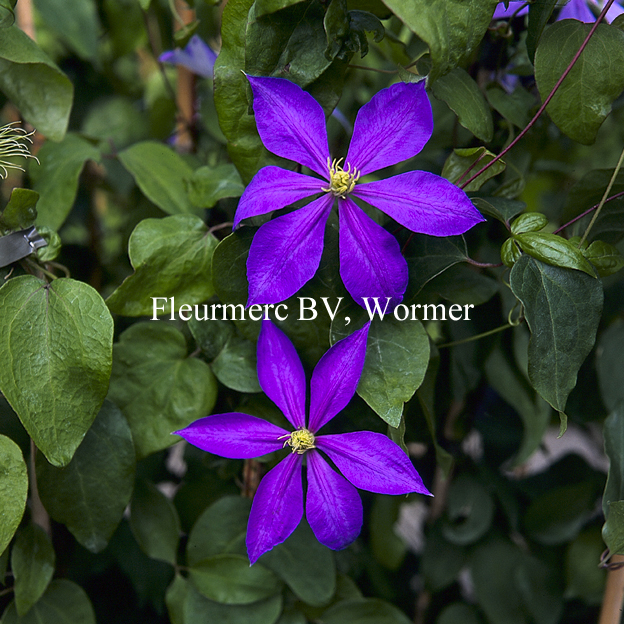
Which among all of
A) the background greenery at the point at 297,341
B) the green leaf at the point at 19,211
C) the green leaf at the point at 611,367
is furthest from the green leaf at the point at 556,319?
the green leaf at the point at 19,211

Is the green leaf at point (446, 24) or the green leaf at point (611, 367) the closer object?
the green leaf at point (446, 24)

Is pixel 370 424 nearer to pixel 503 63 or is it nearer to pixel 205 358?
pixel 205 358

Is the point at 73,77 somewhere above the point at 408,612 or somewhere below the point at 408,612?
above

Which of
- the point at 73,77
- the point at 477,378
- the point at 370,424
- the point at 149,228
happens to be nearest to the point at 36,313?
the point at 149,228

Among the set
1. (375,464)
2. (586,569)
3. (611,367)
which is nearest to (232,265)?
(375,464)

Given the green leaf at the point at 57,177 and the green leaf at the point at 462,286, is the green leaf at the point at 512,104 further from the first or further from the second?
the green leaf at the point at 57,177

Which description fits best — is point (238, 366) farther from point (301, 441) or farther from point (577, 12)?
point (577, 12)

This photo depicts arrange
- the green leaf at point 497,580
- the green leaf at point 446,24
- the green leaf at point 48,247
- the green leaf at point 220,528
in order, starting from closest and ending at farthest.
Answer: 1. the green leaf at point 446,24
2. the green leaf at point 48,247
3. the green leaf at point 220,528
4. the green leaf at point 497,580
